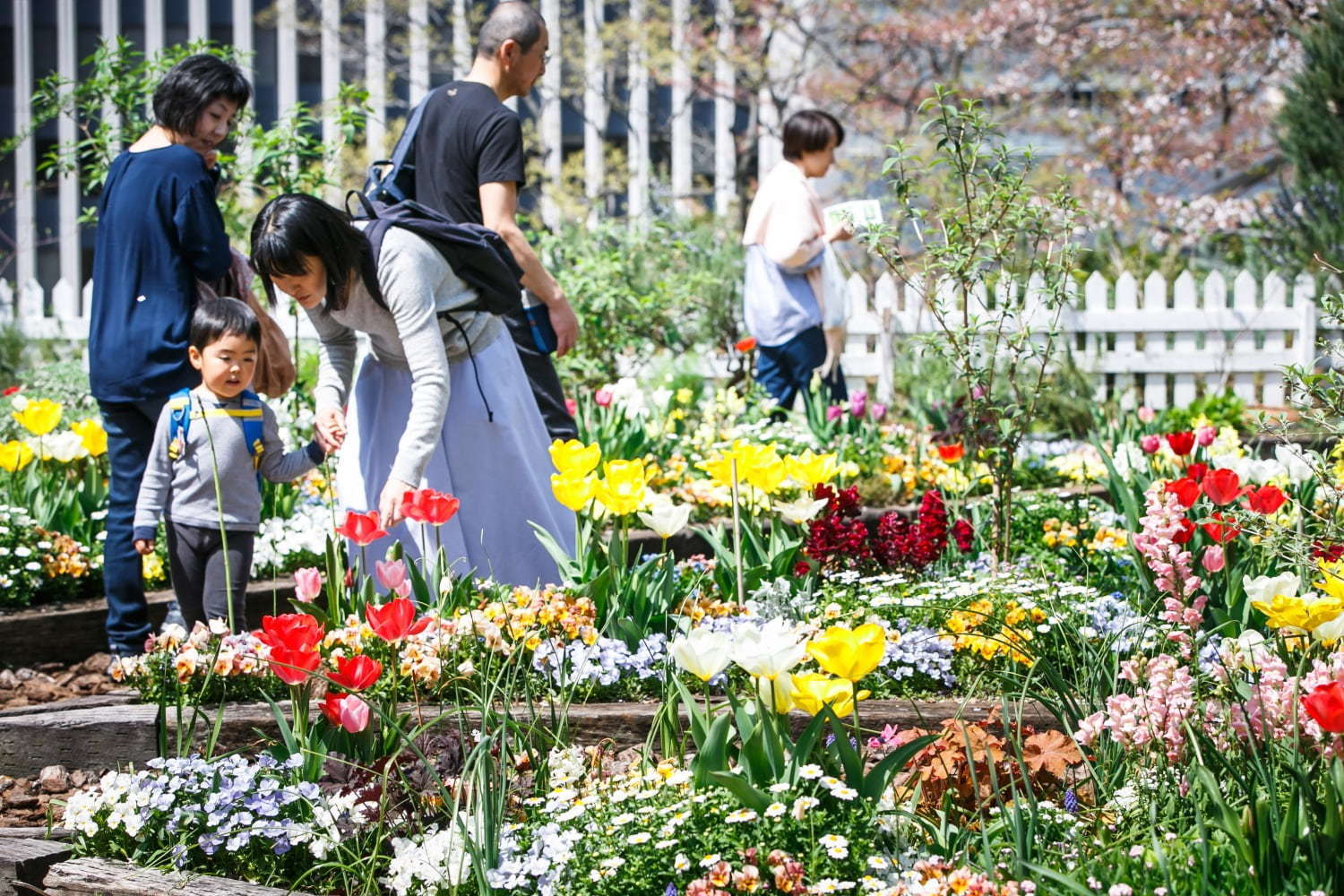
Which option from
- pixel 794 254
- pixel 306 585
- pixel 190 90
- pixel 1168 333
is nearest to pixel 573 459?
pixel 306 585

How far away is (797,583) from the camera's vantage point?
341cm

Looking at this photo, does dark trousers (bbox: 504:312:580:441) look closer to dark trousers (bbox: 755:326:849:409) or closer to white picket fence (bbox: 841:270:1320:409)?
dark trousers (bbox: 755:326:849:409)

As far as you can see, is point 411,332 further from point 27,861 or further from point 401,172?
point 27,861

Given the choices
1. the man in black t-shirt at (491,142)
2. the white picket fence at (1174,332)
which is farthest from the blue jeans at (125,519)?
the white picket fence at (1174,332)

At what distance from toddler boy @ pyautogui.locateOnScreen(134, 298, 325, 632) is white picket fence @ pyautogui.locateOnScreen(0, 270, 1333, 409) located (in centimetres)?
579

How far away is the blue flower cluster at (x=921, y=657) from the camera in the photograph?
9.77 feet

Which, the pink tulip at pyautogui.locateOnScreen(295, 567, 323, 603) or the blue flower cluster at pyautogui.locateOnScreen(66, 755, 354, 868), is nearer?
the blue flower cluster at pyautogui.locateOnScreen(66, 755, 354, 868)

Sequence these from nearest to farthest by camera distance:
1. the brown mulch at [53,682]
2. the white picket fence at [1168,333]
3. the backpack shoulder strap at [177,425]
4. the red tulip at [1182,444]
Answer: the backpack shoulder strap at [177,425] < the red tulip at [1182,444] < the brown mulch at [53,682] < the white picket fence at [1168,333]

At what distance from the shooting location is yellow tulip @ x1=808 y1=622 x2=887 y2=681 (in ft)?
6.17

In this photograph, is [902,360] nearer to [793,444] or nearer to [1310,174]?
[1310,174]

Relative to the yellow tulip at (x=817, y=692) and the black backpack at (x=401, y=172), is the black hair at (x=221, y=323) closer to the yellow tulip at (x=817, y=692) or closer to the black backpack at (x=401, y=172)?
the black backpack at (x=401, y=172)

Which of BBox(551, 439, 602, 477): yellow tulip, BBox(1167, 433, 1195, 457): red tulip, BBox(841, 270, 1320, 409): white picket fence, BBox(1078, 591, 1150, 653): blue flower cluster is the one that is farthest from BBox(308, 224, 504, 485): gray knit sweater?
BBox(841, 270, 1320, 409): white picket fence

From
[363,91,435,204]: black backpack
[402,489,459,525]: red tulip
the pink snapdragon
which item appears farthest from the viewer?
[363,91,435,204]: black backpack

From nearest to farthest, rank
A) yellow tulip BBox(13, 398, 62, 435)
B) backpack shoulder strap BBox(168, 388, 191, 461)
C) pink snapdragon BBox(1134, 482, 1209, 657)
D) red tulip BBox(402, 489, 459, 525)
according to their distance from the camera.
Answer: pink snapdragon BBox(1134, 482, 1209, 657)
red tulip BBox(402, 489, 459, 525)
backpack shoulder strap BBox(168, 388, 191, 461)
yellow tulip BBox(13, 398, 62, 435)
